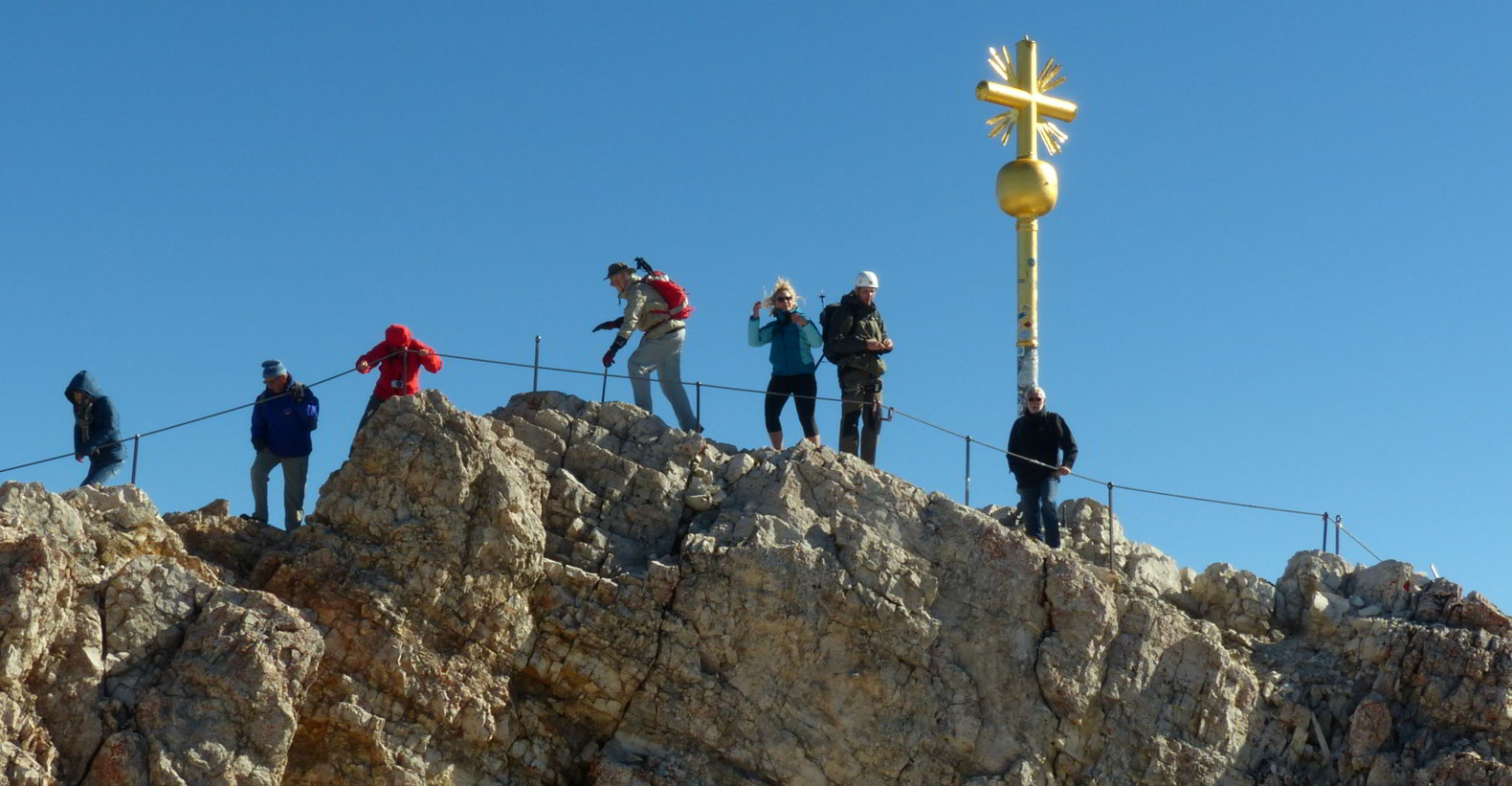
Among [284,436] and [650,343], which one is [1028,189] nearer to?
[650,343]

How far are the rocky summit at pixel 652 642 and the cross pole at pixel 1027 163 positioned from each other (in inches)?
181

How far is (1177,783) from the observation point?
17766 mm

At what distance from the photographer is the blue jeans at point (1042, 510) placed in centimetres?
1919

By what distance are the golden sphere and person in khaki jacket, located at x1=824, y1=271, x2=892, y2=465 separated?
4.76 m

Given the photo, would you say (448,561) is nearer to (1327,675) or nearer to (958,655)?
(958,655)

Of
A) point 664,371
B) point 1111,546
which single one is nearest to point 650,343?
point 664,371

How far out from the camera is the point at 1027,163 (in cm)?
2411

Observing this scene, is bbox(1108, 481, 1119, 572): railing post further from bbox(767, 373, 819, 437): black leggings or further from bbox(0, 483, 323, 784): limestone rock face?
bbox(0, 483, 323, 784): limestone rock face

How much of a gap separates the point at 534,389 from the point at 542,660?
2.74m

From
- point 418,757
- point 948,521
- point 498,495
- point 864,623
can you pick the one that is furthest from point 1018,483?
point 418,757

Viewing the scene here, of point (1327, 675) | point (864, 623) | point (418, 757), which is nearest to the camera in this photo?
point (418, 757)

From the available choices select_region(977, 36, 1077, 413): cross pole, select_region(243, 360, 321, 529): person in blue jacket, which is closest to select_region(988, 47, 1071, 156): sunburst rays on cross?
select_region(977, 36, 1077, 413): cross pole

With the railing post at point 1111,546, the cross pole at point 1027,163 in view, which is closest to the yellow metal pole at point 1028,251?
the cross pole at point 1027,163

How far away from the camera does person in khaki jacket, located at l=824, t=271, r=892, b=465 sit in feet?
64.0
